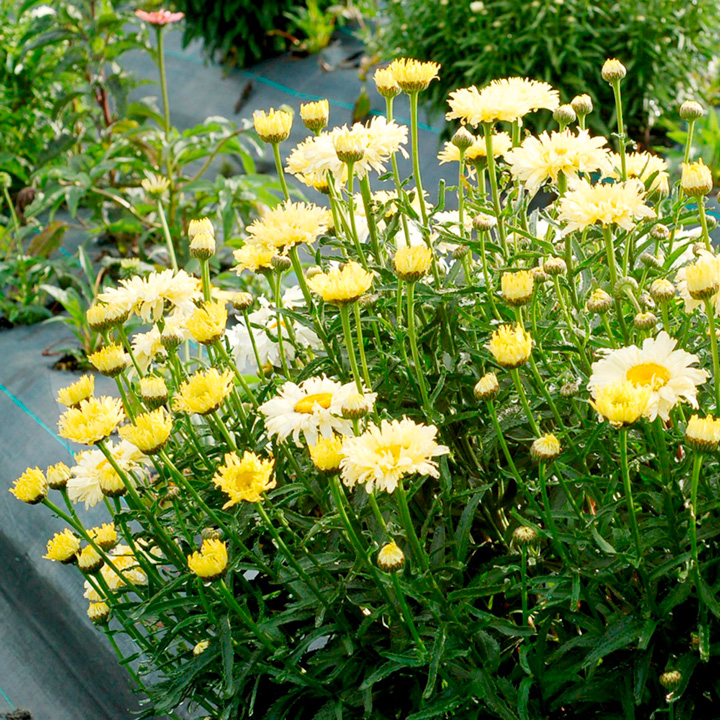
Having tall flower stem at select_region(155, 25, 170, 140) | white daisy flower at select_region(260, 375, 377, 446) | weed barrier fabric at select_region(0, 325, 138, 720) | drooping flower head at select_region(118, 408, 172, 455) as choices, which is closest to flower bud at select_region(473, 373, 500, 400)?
white daisy flower at select_region(260, 375, 377, 446)

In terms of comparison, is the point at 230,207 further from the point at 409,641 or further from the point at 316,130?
the point at 409,641

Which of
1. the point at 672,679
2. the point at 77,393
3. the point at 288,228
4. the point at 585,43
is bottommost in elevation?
the point at 585,43

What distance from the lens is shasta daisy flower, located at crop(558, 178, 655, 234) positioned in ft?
3.07

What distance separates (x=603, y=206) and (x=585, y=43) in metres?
2.25

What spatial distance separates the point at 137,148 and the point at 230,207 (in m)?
0.48

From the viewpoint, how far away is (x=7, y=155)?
320 centimetres

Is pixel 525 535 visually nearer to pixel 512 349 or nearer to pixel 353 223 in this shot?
pixel 512 349

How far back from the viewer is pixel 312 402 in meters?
0.96

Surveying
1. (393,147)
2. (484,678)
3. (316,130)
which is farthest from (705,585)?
Result: (316,130)

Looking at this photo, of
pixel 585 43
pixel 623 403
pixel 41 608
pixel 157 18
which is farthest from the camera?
pixel 585 43

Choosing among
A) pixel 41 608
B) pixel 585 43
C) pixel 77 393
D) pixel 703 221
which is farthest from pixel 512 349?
pixel 585 43

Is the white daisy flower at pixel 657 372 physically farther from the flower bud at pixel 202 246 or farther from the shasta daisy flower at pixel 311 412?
the flower bud at pixel 202 246

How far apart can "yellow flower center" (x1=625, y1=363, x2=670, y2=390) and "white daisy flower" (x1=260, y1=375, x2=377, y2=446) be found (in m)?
0.25

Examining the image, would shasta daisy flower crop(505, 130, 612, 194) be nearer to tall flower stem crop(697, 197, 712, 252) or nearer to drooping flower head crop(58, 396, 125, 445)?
tall flower stem crop(697, 197, 712, 252)
